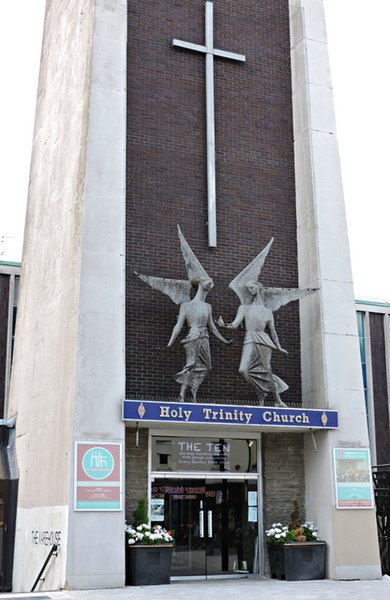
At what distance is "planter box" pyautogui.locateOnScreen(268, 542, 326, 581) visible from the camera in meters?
17.7

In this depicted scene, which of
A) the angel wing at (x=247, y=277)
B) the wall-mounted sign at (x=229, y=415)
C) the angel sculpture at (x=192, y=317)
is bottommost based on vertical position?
the wall-mounted sign at (x=229, y=415)

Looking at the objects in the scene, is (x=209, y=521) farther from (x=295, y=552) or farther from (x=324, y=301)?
(x=324, y=301)

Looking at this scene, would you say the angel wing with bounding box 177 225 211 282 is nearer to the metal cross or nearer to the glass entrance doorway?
the metal cross

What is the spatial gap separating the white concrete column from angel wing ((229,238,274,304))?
4.37 ft

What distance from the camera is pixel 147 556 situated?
654 inches

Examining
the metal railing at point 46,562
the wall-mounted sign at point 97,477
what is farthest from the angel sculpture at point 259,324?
the metal railing at point 46,562

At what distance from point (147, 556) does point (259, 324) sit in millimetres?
5276

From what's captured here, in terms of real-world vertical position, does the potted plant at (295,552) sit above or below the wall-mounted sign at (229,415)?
below

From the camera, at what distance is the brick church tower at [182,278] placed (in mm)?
17156

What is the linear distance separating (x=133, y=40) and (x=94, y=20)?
112cm

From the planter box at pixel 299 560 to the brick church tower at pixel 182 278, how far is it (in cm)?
33

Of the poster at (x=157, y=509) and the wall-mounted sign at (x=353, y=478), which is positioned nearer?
the poster at (x=157, y=509)

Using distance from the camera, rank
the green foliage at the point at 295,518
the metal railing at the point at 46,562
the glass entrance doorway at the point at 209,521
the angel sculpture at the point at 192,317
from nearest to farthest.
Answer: the metal railing at the point at 46,562 < the angel sculpture at the point at 192,317 < the glass entrance doorway at the point at 209,521 < the green foliage at the point at 295,518

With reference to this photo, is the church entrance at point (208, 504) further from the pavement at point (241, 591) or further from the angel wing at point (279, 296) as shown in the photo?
the angel wing at point (279, 296)
